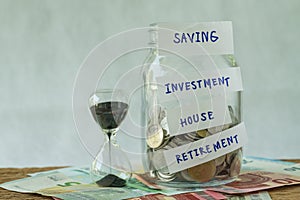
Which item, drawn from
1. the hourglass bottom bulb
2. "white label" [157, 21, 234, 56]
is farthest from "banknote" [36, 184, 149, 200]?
"white label" [157, 21, 234, 56]

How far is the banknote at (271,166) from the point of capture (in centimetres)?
98

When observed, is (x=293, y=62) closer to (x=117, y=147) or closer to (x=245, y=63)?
(x=245, y=63)

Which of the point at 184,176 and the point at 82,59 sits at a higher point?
the point at 82,59

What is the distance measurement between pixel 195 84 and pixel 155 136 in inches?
4.1

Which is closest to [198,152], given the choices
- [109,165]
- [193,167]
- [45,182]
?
[193,167]

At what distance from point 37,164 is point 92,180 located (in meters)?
1.06

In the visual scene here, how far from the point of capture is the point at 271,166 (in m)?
1.03

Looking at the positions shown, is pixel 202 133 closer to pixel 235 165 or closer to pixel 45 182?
pixel 235 165

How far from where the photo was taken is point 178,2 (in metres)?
1.88

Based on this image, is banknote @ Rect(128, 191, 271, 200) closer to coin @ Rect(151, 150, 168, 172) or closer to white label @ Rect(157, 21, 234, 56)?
coin @ Rect(151, 150, 168, 172)

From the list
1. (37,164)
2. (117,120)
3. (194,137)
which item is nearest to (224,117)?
(194,137)

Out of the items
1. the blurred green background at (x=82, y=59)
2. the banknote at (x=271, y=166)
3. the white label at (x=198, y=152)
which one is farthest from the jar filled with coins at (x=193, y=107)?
the blurred green background at (x=82, y=59)

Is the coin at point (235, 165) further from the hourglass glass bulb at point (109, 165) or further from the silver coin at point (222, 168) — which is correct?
the hourglass glass bulb at point (109, 165)

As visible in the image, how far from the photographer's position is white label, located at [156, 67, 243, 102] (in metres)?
0.85
